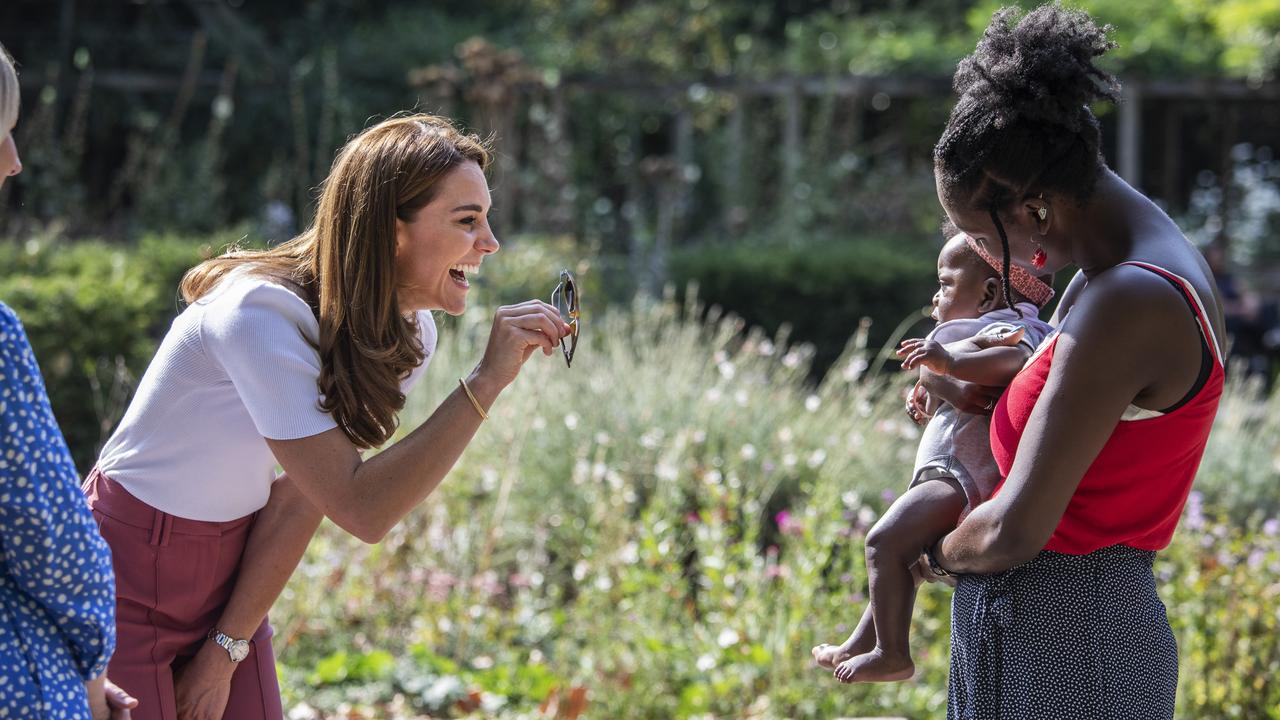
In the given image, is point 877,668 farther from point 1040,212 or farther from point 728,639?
point 728,639

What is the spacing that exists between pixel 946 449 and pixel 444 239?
3.13 ft

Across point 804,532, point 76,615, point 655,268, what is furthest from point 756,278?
point 76,615

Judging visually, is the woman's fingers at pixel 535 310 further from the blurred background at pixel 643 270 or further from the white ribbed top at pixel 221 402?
the blurred background at pixel 643 270

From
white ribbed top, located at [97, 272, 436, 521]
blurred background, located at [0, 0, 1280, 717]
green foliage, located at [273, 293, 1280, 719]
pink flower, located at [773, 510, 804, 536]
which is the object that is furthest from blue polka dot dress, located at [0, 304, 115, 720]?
pink flower, located at [773, 510, 804, 536]

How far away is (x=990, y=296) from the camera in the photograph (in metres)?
2.17

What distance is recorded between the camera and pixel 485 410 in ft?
6.77

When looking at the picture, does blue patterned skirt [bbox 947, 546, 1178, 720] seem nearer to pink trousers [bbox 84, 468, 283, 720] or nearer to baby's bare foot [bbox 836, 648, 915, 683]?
baby's bare foot [bbox 836, 648, 915, 683]

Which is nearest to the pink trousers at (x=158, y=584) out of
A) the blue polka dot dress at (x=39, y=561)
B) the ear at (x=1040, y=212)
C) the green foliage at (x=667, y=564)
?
the blue polka dot dress at (x=39, y=561)

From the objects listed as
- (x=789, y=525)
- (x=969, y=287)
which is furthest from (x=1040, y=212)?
(x=789, y=525)

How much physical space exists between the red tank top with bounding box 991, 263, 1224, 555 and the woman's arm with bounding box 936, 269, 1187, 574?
0.06 meters

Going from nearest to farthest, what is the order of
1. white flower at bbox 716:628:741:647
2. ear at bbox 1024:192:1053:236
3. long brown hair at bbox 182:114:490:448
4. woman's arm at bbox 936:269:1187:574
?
woman's arm at bbox 936:269:1187:574
ear at bbox 1024:192:1053:236
long brown hair at bbox 182:114:490:448
white flower at bbox 716:628:741:647

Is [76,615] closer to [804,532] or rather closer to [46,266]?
[804,532]

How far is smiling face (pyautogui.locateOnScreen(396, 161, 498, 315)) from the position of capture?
2.15 metres

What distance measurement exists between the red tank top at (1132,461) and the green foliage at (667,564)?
1874 millimetres
